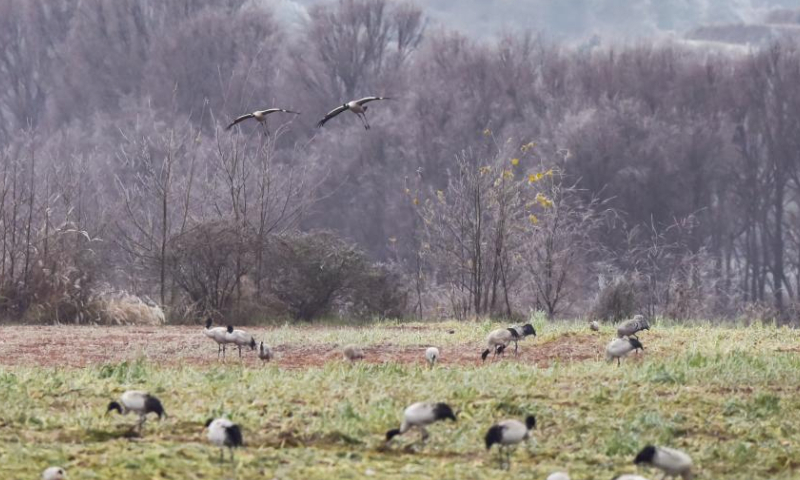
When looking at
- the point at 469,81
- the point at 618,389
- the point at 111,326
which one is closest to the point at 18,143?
the point at 469,81

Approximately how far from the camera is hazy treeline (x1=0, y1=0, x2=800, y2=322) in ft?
74.2

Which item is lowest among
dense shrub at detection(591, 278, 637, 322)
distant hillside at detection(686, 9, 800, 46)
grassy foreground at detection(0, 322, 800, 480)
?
dense shrub at detection(591, 278, 637, 322)

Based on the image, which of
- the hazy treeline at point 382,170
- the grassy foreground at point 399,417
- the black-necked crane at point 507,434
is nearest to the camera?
the grassy foreground at point 399,417

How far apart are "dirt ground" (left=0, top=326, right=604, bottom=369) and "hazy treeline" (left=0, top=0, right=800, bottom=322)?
3.86m

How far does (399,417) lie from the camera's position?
9.17 meters

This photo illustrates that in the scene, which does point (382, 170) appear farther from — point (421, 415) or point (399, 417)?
point (421, 415)

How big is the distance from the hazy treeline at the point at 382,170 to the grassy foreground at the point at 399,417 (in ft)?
32.8

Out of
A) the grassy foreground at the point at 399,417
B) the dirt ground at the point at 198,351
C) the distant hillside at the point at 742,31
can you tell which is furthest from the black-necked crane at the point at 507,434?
the distant hillside at the point at 742,31

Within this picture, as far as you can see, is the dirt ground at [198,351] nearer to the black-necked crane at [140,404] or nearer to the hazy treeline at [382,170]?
the black-necked crane at [140,404]

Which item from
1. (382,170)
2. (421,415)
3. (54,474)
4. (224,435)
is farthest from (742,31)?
(54,474)

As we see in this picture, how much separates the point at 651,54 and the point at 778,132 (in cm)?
784

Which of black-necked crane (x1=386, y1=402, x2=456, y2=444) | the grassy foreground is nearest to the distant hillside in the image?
the grassy foreground

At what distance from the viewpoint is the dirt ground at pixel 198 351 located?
1333cm

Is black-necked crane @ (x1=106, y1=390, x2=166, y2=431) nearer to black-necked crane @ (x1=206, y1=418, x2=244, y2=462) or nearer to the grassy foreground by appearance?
the grassy foreground
